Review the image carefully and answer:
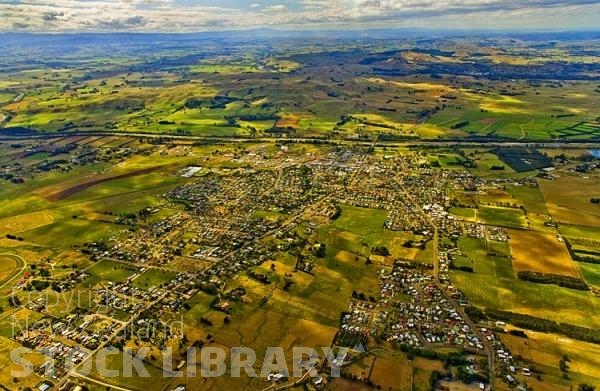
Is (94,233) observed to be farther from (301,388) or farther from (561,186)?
(561,186)

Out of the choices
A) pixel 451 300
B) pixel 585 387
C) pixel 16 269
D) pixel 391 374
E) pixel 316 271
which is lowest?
pixel 391 374

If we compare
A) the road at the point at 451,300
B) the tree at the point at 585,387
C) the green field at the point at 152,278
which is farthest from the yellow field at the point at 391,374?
the green field at the point at 152,278

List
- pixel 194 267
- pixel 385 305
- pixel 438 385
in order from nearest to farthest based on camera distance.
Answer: pixel 438 385 → pixel 385 305 → pixel 194 267

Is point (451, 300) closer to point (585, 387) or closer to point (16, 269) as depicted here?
point (585, 387)

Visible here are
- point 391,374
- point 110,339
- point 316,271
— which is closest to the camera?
point 391,374

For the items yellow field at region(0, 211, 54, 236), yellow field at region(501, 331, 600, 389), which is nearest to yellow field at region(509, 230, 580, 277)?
yellow field at region(501, 331, 600, 389)

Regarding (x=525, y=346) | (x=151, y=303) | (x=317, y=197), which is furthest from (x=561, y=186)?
(x=151, y=303)

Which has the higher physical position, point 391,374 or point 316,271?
point 316,271

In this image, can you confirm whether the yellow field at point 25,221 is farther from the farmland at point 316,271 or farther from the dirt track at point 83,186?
the dirt track at point 83,186

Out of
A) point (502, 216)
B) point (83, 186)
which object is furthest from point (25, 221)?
point (502, 216)
